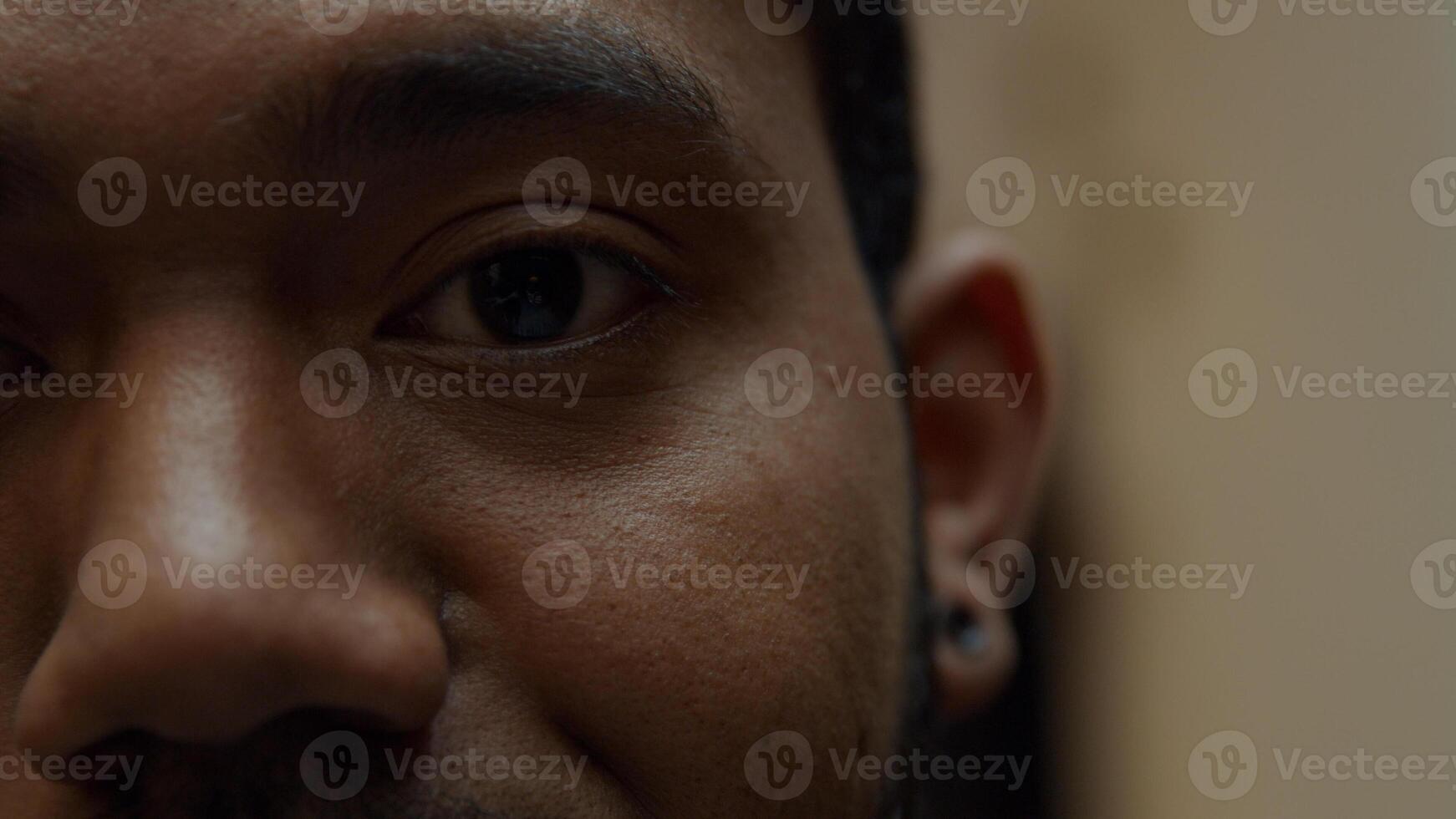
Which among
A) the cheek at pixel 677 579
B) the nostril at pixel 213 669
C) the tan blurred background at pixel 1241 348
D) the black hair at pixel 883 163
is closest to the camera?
the nostril at pixel 213 669

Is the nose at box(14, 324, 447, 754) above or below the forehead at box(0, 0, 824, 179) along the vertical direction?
below

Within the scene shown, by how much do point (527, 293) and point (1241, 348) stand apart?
1409 mm

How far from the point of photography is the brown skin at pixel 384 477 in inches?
26.0

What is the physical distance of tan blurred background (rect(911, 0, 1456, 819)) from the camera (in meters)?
1.72

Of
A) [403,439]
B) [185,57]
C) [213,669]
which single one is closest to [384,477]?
[403,439]

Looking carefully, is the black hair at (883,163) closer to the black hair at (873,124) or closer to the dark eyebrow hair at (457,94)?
the black hair at (873,124)

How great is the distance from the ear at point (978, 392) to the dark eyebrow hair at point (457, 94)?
0.48 meters

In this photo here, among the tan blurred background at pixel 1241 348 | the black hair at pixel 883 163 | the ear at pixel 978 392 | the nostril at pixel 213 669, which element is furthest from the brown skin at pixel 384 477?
the tan blurred background at pixel 1241 348

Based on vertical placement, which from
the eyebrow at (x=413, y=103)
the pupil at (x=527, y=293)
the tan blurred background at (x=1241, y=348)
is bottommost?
the tan blurred background at (x=1241, y=348)

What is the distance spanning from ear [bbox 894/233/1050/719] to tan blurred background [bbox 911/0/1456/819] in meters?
0.37

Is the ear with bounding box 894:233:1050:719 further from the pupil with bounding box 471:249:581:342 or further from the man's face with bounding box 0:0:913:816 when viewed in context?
the pupil with bounding box 471:249:581:342

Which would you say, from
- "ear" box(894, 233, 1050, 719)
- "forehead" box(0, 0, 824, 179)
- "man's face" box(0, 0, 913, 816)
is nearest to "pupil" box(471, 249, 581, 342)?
"man's face" box(0, 0, 913, 816)

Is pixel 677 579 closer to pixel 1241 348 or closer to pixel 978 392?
pixel 978 392

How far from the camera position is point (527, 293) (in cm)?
84
